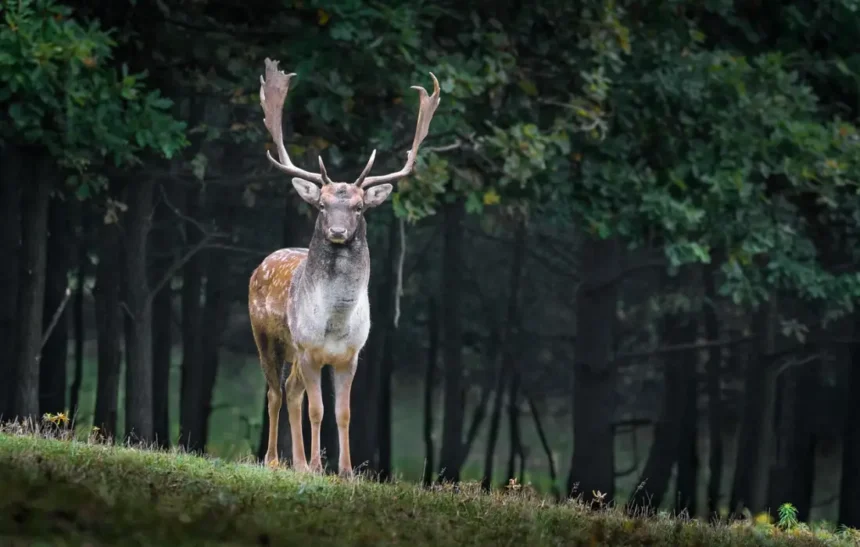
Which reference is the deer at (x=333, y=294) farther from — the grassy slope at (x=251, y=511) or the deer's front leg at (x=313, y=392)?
the grassy slope at (x=251, y=511)

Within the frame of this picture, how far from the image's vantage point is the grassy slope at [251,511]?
25.8ft

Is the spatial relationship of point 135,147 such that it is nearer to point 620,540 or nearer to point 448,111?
point 448,111

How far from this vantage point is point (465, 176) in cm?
1744

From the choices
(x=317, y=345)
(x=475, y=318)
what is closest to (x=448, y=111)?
(x=317, y=345)

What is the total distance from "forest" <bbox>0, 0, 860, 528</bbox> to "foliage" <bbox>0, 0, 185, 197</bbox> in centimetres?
3

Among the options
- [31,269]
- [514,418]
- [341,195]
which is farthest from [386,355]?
[341,195]

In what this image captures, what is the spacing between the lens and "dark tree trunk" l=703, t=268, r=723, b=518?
2556cm

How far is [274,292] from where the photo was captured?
14203 millimetres

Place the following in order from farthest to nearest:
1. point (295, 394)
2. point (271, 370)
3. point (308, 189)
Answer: point (271, 370) < point (295, 394) < point (308, 189)

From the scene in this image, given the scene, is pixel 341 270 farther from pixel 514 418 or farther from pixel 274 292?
pixel 514 418

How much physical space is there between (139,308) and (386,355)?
319 inches

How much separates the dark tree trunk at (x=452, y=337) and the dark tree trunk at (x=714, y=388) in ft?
13.5

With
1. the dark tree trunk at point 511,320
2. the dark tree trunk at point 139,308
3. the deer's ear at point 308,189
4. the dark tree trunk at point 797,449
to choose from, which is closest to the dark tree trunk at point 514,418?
the dark tree trunk at point 511,320

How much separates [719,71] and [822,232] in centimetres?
362
